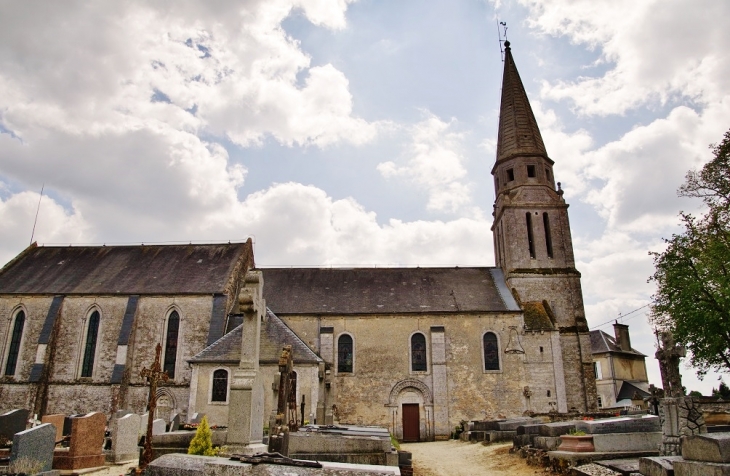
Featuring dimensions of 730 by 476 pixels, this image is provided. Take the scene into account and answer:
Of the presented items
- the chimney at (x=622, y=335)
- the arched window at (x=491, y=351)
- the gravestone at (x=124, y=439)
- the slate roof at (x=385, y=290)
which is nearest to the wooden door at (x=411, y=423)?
the arched window at (x=491, y=351)

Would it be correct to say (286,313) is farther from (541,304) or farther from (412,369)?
(541,304)

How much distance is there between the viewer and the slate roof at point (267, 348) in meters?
21.8

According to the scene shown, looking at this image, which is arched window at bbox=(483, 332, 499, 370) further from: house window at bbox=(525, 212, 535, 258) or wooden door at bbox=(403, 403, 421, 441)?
house window at bbox=(525, 212, 535, 258)

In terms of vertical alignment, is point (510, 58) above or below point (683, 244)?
above

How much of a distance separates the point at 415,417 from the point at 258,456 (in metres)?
20.4

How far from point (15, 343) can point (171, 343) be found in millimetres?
8104

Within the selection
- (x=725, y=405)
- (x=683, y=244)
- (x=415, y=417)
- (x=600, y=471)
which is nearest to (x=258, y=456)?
(x=600, y=471)

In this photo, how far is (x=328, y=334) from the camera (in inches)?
1005

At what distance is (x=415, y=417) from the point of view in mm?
24266

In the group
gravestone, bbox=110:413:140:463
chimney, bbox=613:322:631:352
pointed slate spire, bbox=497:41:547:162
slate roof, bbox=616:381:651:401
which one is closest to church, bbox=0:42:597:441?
pointed slate spire, bbox=497:41:547:162

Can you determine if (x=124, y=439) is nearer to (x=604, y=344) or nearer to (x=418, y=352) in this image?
(x=418, y=352)

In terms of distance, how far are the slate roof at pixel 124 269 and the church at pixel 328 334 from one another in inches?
4.2

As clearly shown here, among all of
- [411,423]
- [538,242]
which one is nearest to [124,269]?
[411,423]

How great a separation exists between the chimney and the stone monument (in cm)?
4763
